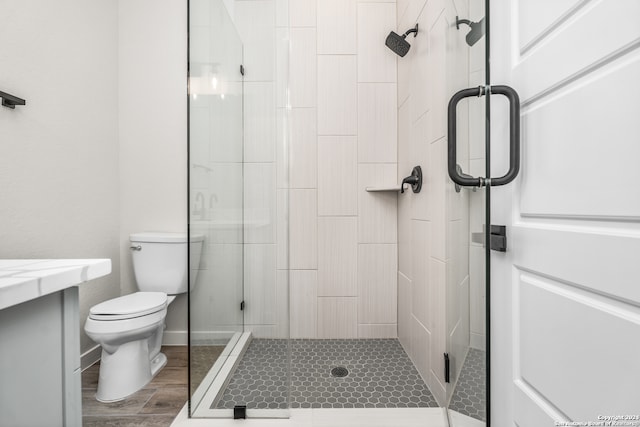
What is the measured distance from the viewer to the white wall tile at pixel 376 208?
6.75 feet

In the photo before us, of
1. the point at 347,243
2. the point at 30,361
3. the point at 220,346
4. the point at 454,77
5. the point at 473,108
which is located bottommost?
the point at 220,346

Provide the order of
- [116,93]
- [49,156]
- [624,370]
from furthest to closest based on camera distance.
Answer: [116,93], [49,156], [624,370]

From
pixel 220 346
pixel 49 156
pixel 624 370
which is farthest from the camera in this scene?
pixel 49 156

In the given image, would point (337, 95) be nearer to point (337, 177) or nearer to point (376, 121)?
point (376, 121)

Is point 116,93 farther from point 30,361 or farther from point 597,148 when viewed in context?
point 597,148

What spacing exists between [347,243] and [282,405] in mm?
1079

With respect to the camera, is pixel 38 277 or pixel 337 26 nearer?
pixel 38 277

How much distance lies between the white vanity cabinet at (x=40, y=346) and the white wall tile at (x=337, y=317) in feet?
4.73

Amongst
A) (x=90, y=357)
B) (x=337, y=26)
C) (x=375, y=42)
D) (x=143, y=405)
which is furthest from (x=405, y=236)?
(x=90, y=357)

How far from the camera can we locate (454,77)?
0.86 metres

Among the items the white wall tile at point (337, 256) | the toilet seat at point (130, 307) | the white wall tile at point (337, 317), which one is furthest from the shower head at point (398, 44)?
the toilet seat at point (130, 307)

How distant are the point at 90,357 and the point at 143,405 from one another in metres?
0.67

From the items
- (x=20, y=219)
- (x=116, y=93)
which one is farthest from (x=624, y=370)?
(x=116, y=93)

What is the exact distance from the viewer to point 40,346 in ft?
2.24
